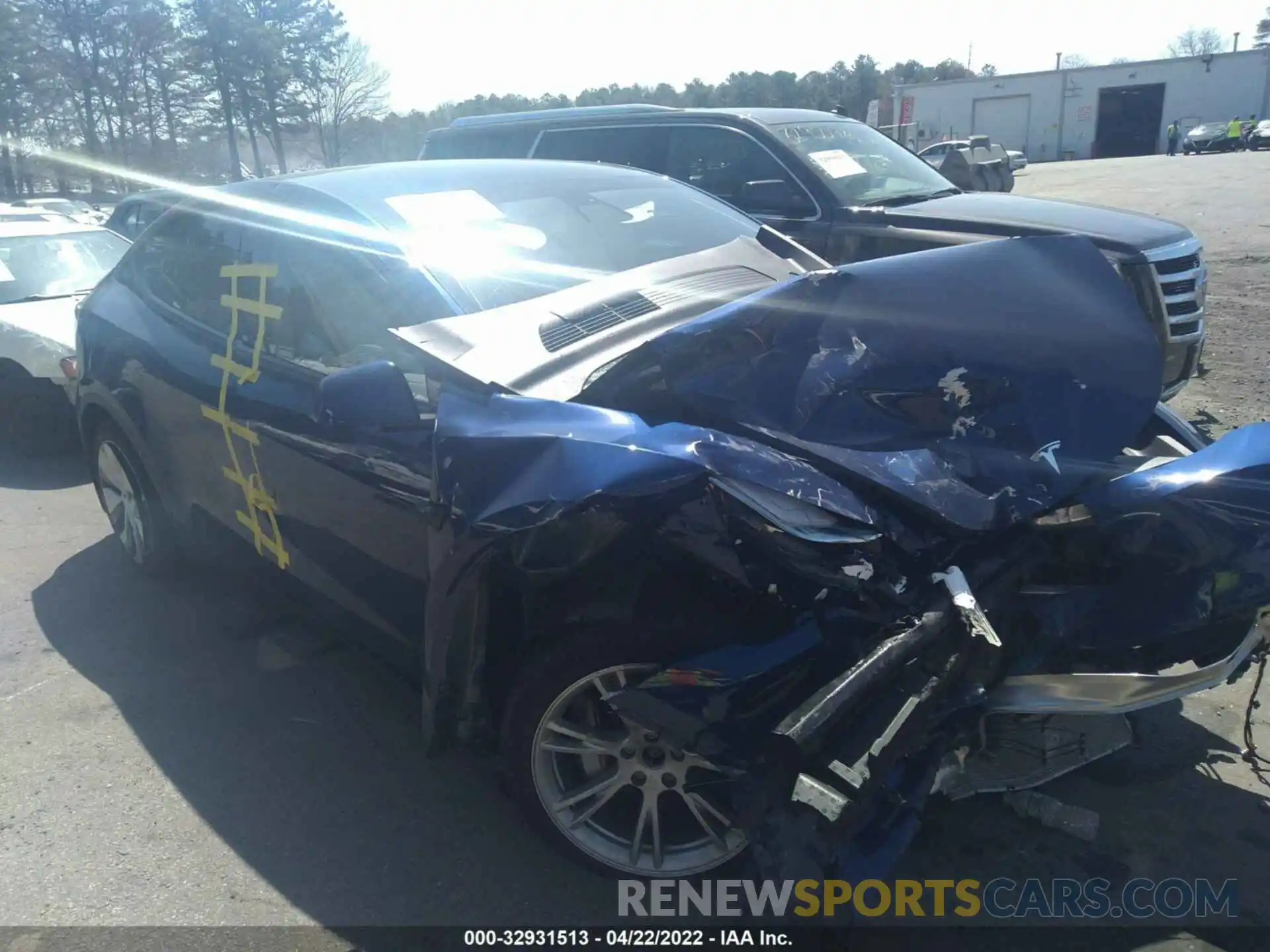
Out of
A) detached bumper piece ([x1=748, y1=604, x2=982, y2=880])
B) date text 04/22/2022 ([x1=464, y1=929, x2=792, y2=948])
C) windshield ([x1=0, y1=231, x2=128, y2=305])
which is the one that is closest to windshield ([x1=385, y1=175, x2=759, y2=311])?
detached bumper piece ([x1=748, y1=604, x2=982, y2=880])

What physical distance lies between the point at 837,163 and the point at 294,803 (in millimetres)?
5801

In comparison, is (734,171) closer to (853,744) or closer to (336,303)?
(336,303)

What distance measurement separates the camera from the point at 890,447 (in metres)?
2.48

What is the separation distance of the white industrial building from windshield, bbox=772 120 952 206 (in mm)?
50463

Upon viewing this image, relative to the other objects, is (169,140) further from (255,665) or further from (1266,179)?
(255,665)

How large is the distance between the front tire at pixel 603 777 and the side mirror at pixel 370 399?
2.55 feet

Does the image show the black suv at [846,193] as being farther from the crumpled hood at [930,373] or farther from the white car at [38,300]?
the white car at [38,300]

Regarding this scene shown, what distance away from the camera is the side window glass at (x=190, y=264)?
158 inches

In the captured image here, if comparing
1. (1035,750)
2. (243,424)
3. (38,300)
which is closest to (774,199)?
(243,424)

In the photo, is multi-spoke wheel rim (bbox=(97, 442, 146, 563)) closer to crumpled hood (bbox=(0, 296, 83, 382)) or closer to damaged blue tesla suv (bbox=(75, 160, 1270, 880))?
damaged blue tesla suv (bbox=(75, 160, 1270, 880))

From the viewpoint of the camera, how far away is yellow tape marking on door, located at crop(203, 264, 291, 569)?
11.9 feet

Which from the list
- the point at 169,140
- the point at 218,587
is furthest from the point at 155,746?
the point at 169,140

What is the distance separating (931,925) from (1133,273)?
14.9 feet

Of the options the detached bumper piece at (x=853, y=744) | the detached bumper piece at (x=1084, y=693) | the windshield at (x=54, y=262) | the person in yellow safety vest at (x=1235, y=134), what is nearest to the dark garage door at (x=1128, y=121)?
the person in yellow safety vest at (x=1235, y=134)
